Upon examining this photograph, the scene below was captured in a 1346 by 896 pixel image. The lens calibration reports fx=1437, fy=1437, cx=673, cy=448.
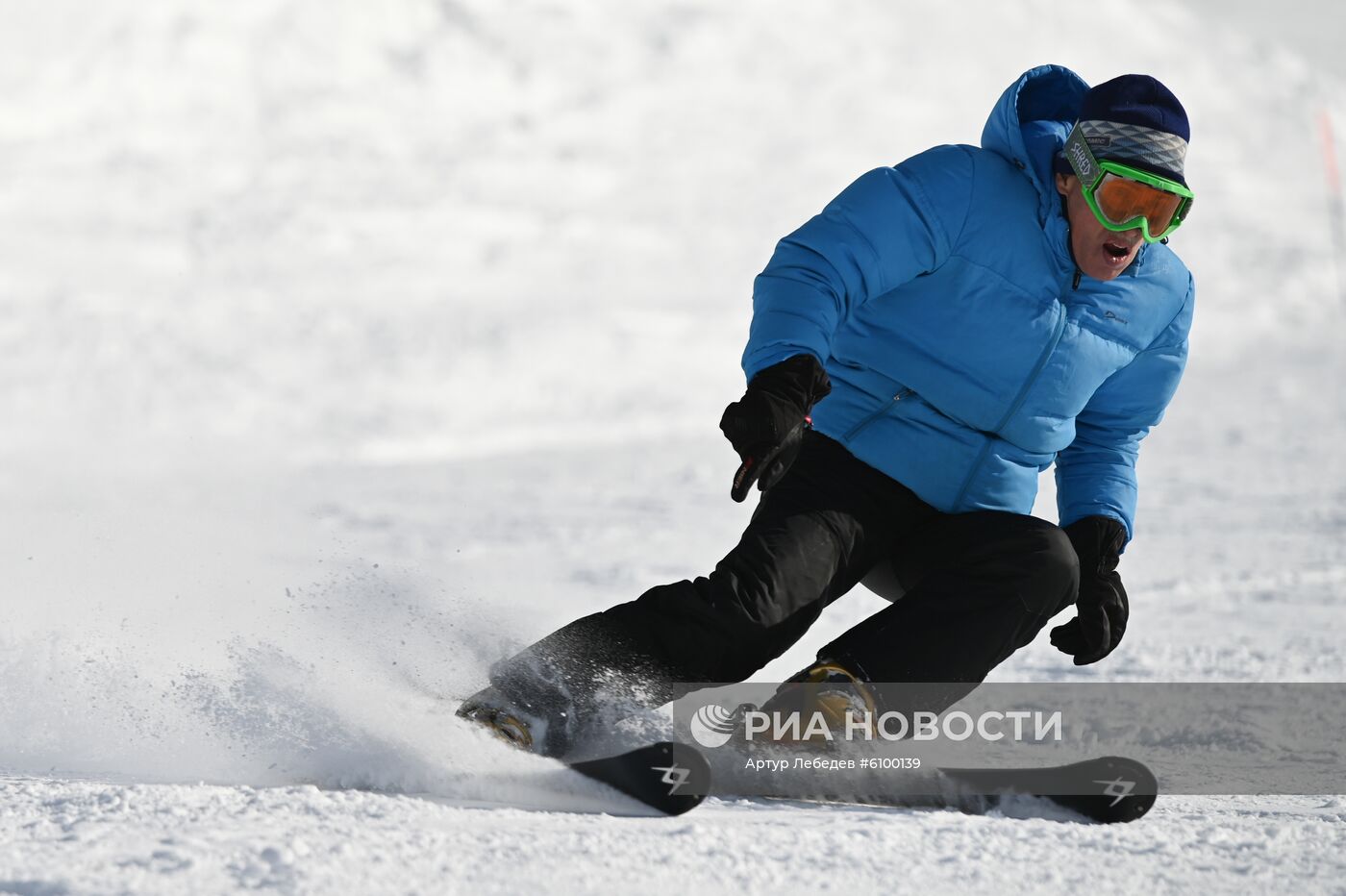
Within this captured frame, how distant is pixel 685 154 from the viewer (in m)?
20.6

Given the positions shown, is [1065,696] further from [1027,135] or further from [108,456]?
[108,456]

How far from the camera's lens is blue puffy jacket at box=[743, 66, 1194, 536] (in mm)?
2549

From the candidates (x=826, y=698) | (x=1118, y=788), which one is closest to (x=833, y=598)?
(x=826, y=698)

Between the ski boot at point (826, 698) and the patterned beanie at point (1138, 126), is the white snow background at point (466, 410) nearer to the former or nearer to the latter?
the ski boot at point (826, 698)

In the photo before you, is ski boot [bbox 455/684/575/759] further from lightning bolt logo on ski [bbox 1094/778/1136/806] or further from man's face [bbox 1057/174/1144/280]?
man's face [bbox 1057/174/1144/280]

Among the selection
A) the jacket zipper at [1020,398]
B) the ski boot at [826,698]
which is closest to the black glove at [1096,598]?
the jacket zipper at [1020,398]

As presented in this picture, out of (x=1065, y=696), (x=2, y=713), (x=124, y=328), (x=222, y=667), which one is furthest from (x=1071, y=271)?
(x=124, y=328)

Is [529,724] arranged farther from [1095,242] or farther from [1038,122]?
[1038,122]

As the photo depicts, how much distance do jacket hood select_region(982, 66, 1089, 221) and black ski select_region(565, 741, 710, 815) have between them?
1.23m

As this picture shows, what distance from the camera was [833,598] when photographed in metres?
2.68

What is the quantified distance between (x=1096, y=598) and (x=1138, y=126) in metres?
0.91

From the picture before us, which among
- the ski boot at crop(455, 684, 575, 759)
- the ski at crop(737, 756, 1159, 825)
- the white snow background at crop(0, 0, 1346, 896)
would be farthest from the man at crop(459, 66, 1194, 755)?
the white snow background at crop(0, 0, 1346, 896)

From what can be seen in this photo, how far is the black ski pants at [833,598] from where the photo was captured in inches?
95.5

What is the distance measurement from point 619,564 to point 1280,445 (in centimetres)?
599
